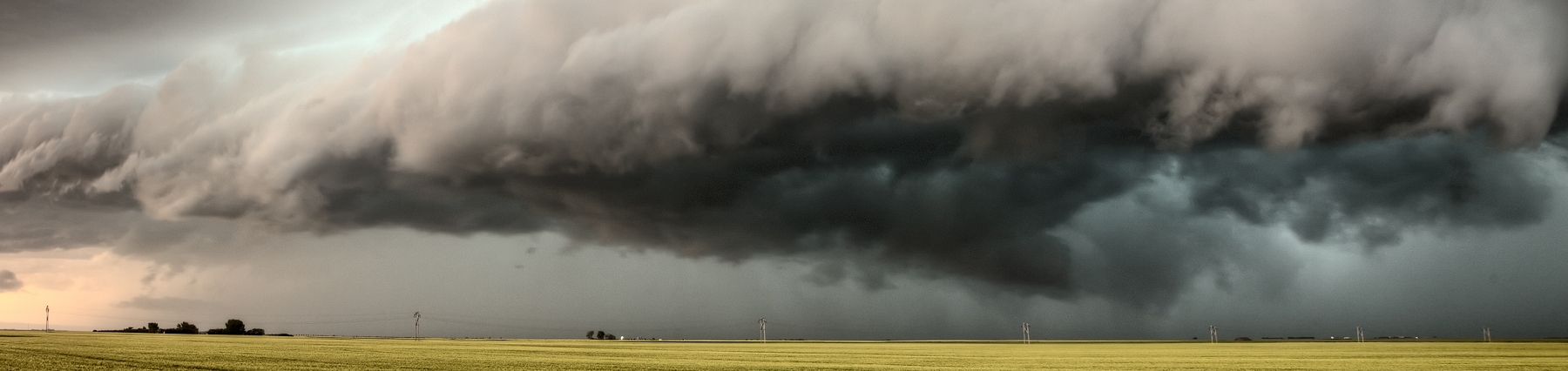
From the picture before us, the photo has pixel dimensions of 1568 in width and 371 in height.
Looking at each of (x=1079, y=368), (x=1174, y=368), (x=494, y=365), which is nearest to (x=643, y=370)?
(x=494, y=365)

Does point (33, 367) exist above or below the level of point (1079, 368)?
above

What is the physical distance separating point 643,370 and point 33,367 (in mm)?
30100

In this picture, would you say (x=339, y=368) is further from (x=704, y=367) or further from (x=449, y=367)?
(x=704, y=367)

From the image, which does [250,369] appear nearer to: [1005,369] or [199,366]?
[199,366]

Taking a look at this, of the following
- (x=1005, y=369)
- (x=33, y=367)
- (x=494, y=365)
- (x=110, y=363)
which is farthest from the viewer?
(x=1005, y=369)

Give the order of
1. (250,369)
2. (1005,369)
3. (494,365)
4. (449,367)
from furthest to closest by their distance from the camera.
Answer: (1005,369)
(494,365)
(449,367)
(250,369)

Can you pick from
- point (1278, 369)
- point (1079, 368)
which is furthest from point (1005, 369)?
point (1278, 369)

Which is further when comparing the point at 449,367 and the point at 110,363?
the point at 449,367

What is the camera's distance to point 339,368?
1815 inches

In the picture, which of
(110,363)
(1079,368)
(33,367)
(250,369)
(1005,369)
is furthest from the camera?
(1079,368)

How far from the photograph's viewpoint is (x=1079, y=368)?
64062mm

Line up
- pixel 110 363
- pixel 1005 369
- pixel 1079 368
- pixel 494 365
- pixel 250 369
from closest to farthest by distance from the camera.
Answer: pixel 250 369 < pixel 110 363 < pixel 494 365 < pixel 1005 369 < pixel 1079 368

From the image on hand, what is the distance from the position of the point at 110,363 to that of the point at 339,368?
13.4m

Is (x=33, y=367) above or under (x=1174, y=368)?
above
